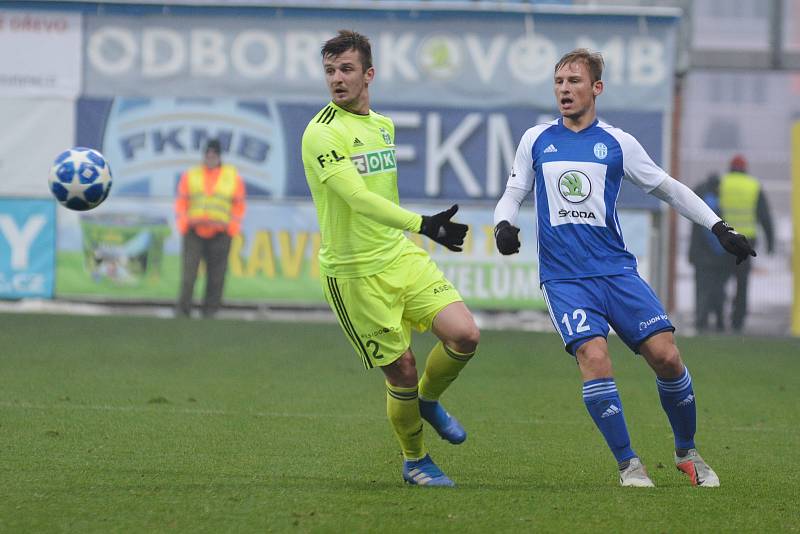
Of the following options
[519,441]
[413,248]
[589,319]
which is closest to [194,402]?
[519,441]

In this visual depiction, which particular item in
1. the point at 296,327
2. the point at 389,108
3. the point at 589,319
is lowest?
the point at 296,327

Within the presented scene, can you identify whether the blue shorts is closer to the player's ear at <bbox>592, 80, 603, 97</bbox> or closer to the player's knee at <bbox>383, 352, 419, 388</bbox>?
the player's knee at <bbox>383, 352, 419, 388</bbox>

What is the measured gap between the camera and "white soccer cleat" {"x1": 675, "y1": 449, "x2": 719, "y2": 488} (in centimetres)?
662

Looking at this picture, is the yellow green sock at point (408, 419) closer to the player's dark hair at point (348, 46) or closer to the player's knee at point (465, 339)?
the player's knee at point (465, 339)

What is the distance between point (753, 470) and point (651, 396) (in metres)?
3.75

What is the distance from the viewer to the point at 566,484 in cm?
657

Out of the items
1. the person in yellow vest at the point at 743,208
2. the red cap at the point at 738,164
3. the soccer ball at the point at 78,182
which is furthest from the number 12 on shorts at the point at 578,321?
the red cap at the point at 738,164

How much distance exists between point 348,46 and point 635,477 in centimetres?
234

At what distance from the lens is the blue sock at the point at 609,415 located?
21.2 ft

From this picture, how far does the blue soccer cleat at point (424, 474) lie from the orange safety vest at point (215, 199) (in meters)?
11.8

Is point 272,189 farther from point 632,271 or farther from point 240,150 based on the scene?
point 632,271

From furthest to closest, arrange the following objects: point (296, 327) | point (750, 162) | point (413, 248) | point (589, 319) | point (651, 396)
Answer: point (750, 162)
point (296, 327)
point (651, 396)
point (413, 248)
point (589, 319)

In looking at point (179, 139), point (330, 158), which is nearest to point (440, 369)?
point (330, 158)

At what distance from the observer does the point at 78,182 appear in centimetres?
879
